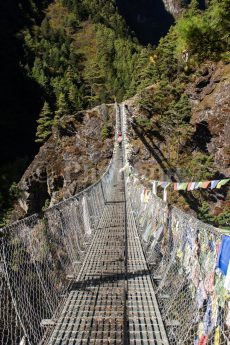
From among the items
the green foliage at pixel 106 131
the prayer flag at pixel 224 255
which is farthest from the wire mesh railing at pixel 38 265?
the green foliage at pixel 106 131

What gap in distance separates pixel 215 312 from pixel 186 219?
1.02 meters

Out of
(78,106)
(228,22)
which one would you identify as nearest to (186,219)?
(228,22)

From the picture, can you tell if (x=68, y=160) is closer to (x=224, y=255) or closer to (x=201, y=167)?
(x=201, y=167)

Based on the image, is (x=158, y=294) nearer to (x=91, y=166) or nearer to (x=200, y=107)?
(x=91, y=166)

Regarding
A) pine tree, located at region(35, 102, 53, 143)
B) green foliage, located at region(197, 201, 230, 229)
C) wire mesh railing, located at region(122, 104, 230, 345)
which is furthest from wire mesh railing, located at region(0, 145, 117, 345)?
pine tree, located at region(35, 102, 53, 143)

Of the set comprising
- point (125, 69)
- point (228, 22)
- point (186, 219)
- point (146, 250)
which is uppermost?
point (125, 69)

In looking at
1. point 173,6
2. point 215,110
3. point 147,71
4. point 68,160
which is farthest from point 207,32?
point 173,6

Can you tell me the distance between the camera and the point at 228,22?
591 cm

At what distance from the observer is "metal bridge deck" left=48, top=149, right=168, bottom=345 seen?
10.4 ft

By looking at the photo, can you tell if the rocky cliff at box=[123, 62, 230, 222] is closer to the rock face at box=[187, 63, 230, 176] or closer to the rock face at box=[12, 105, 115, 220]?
the rock face at box=[187, 63, 230, 176]

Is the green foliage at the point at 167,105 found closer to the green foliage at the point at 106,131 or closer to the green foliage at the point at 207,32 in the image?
the green foliage at the point at 106,131

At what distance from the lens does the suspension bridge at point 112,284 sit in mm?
2918

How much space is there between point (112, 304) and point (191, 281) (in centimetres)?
79

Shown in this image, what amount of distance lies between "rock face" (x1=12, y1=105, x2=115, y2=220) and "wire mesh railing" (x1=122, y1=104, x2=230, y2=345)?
2620cm
